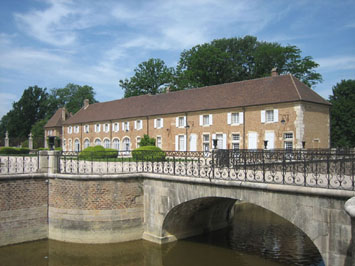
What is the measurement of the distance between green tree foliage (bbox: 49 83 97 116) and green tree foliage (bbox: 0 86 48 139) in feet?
5.11

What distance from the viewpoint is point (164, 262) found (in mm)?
10195

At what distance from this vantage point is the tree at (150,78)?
49.6m

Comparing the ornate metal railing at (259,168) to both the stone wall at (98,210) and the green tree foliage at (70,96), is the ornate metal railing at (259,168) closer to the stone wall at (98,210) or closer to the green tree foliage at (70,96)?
the stone wall at (98,210)

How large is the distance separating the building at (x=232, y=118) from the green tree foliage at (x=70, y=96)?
1023 inches

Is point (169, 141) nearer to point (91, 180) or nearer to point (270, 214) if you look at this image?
point (270, 214)

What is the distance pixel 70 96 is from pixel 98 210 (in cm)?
5740

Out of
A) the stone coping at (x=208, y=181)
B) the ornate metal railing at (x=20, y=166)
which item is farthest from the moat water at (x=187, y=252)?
the ornate metal railing at (x=20, y=166)

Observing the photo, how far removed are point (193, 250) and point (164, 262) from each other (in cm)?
134

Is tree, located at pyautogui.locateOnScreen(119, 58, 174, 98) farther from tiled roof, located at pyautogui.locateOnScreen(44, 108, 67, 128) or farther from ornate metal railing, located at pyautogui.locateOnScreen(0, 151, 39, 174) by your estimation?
ornate metal railing, located at pyautogui.locateOnScreen(0, 151, 39, 174)

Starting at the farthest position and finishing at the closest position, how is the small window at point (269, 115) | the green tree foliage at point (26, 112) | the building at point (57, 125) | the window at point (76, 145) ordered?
the green tree foliage at point (26, 112) < the building at point (57, 125) < the window at point (76, 145) < the small window at point (269, 115)

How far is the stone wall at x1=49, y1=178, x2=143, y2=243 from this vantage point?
38.4 ft

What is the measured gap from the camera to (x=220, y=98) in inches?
1130

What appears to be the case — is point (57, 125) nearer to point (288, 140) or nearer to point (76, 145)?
point (76, 145)

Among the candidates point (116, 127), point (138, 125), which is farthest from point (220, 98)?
point (116, 127)
